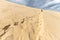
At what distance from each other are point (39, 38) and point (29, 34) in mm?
230

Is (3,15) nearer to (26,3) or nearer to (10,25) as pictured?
(10,25)

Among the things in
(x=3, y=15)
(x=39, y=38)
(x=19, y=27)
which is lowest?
(x=39, y=38)

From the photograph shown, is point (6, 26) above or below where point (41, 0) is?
below

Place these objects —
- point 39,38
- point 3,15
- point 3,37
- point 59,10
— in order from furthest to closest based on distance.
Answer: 1. point 59,10
2. point 3,15
3. point 39,38
4. point 3,37

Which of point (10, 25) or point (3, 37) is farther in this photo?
point (10, 25)

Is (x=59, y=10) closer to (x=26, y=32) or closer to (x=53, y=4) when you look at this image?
(x=53, y=4)

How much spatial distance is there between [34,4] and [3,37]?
2612 mm

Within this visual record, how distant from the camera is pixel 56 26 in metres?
3.40

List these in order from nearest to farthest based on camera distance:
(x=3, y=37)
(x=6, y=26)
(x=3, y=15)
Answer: (x=3, y=37), (x=6, y=26), (x=3, y=15)

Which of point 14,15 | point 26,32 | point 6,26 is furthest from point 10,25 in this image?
point 14,15

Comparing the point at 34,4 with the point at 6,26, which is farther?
the point at 34,4

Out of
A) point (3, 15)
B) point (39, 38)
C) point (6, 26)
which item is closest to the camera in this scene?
point (39, 38)

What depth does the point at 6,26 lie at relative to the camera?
2.89 meters

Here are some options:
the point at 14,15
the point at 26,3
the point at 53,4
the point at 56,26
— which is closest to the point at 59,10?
the point at 53,4
